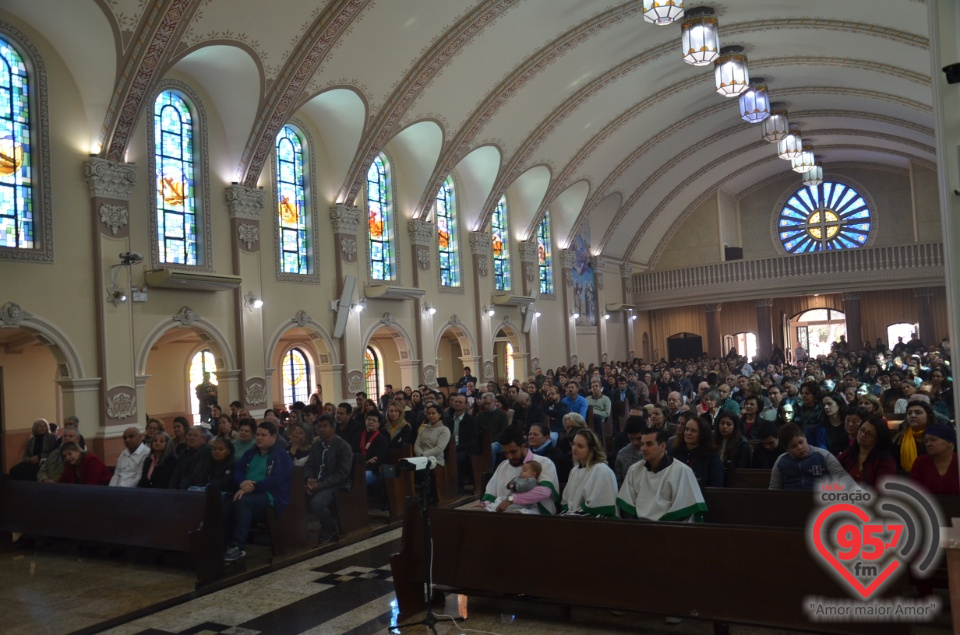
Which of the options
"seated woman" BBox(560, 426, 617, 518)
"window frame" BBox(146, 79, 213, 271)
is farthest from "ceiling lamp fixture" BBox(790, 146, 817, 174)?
"seated woman" BBox(560, 426, 617, 518)

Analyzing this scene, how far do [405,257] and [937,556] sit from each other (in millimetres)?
14058

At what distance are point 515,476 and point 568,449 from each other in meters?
2.22

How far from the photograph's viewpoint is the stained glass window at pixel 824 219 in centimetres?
2733

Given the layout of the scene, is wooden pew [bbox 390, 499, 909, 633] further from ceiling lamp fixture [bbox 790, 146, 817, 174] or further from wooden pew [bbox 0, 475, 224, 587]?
ceiling lamp fixture [bbox 790, 146, 817, 174]

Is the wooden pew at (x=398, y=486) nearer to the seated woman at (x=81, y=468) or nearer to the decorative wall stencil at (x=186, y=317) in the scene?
the seated woman at (x=81, y=468)

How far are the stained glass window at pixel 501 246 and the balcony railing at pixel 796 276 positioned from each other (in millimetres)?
8012

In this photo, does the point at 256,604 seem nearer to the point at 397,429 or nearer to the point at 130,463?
the point at 130,463

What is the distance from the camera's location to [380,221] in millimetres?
17375

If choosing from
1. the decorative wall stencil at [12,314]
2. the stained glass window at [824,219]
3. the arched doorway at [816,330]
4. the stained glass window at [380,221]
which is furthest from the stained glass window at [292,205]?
the arched doorway at [816,330]

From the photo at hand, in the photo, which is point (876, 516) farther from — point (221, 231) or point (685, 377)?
point (685, 377)

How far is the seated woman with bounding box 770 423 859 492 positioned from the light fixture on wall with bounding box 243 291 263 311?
410 inches

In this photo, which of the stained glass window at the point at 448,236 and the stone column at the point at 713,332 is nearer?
the stained glass window at the point at 448,236

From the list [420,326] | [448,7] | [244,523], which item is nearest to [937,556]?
[244,523]

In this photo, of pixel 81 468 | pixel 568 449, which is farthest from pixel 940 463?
pixel 81 468
